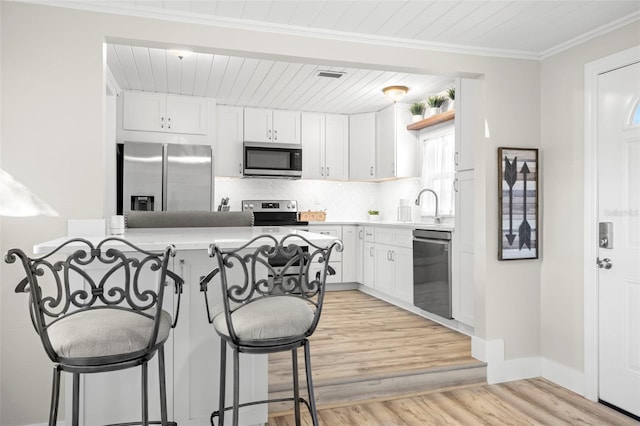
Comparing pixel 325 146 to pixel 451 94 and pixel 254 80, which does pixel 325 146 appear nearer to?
pixel 254 80

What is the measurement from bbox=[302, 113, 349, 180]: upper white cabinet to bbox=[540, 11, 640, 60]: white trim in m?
3.11

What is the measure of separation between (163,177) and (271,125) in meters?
1.58

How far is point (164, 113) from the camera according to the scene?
5078mm

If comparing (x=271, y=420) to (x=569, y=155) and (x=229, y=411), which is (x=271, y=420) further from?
(x=569, y=155)

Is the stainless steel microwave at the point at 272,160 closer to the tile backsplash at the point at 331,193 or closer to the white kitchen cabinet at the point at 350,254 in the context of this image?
the tile backsplash at the point at 331,193

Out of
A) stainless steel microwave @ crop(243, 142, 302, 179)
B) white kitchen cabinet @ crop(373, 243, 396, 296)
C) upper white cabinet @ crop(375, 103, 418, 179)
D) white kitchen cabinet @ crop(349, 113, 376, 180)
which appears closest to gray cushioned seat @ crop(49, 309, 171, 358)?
white kitchen cabinet @ crop(373, 243, 396, 296)

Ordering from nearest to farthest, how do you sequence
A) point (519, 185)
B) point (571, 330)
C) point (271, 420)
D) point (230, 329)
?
point (230, 329) < point (271, 420) < point (571, 330) < point (519, 185)

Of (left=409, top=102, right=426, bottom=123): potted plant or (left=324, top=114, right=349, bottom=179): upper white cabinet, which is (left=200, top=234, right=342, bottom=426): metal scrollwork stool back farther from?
(left=324, top=114, right=349, bottom=179): upper white cabinet

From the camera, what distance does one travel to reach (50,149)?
242 cm

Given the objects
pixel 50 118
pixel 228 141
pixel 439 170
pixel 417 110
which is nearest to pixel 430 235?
pixel 439 170

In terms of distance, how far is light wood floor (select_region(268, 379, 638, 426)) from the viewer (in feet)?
8.52

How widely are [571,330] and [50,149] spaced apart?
3.48 metres

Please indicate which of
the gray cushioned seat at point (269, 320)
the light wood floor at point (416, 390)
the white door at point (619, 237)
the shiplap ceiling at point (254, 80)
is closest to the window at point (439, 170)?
the shiplap ceiling at point (254, 80)

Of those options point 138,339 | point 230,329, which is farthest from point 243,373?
point 138,339
